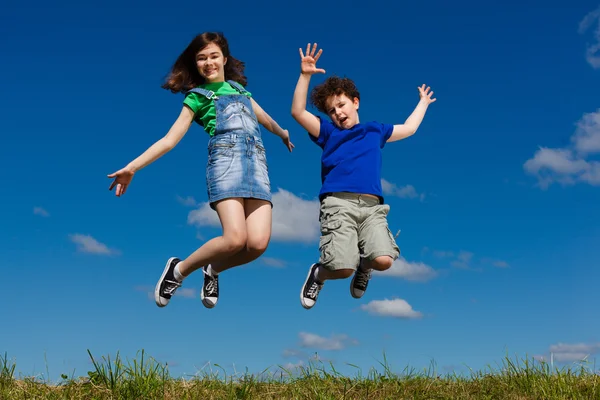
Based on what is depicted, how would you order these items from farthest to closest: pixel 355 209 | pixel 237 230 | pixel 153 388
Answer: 1. pixel 355 209
2. pixel 237 230
3. pixel 153 388

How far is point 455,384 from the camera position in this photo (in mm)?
6715

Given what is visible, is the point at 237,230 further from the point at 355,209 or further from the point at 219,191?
the point at 355,209

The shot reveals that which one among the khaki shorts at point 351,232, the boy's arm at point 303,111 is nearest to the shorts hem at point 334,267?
the khaki shorts at point 351,232

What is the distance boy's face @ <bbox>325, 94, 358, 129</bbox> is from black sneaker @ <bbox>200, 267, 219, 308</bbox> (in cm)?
252

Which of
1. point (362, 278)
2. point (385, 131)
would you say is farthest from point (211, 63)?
point (362, 278)

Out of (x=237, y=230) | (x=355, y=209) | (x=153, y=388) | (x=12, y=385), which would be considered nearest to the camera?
(x=153, y=388)

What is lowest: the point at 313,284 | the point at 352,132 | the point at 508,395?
the point at 508,395

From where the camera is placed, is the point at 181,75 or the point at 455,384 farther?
the point at 181,75

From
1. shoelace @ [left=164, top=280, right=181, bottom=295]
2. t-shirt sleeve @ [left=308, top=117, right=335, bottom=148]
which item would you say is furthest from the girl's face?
shoelace @ [left=164, top=280, right=181, bottom=295]

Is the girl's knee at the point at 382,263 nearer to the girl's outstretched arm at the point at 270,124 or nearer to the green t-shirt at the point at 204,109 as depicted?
the girl's outstretched arm at the point at 270,124

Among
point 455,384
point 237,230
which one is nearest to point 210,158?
point 237,230

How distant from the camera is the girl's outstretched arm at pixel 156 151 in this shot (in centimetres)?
702

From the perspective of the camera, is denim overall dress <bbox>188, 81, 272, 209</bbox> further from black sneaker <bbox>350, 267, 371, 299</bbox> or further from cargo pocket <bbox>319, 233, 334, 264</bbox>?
black sneaker <bbox>350, 267, 371, 299</bbox>

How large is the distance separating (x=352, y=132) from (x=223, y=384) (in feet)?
11.3
